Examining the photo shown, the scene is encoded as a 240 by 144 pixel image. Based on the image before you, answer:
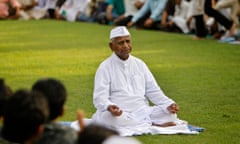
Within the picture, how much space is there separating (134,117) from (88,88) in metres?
2.59

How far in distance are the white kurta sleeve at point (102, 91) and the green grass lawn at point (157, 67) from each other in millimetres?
498

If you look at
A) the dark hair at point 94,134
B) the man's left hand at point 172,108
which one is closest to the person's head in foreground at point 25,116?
the dark hair at point 94,134

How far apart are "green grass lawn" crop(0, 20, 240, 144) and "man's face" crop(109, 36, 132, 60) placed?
899mm

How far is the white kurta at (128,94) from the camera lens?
752 centimetres

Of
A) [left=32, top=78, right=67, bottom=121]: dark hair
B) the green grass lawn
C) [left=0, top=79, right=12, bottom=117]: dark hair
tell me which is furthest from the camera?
the green grass lawn

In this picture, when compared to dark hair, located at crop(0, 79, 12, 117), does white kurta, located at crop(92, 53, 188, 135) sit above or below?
below

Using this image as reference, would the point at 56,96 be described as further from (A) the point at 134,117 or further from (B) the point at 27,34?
(B) the point at 27,34

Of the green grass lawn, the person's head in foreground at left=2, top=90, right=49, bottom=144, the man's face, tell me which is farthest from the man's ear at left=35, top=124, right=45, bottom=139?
the man's face

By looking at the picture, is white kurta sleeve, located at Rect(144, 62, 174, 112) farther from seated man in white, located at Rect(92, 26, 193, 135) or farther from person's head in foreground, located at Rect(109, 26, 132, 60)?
person's head in foreground, located at Rect(109, 26, 132, 60)

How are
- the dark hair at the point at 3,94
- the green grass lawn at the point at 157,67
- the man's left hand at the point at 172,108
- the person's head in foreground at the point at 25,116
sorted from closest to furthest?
the person's head in foreground at the point at 25,116 → the dark hair at the point at 3,94 → the man's left hand at the point at 172,108 → the green grass lawn at the point at 157,67

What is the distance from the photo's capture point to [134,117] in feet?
25.4

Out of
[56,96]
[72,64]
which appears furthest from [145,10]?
[56,96]

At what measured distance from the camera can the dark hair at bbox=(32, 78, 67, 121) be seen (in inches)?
185

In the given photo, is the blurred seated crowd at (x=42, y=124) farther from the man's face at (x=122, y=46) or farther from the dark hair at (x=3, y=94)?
the man's face at (x=122, y=46)
